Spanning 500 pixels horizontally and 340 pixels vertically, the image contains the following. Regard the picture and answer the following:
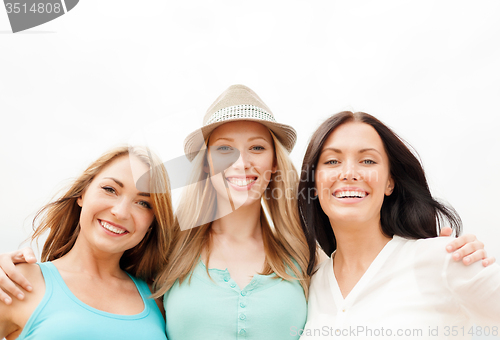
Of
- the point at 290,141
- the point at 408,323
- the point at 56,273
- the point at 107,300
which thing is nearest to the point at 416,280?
the point at 408,323

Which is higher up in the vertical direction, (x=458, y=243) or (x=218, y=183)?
(x=218, y=183)

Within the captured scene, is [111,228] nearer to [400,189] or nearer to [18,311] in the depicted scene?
[18,311]

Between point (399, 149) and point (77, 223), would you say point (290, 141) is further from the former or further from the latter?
point (77, 223)

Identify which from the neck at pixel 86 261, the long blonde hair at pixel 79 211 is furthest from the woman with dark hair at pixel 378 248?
the neck at pixel 86 261

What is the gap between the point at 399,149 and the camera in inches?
129

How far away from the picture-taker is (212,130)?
3719 mm

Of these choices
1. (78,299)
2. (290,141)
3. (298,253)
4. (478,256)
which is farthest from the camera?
(290,141)

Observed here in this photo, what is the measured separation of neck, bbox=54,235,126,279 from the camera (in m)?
3.28

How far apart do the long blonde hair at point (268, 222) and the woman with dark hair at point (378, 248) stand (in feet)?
0.44

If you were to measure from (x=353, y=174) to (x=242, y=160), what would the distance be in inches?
37.6

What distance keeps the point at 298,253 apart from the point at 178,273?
1049 mm

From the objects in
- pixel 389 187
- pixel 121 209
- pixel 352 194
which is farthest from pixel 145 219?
pixel 389 187

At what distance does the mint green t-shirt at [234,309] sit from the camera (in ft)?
9.86

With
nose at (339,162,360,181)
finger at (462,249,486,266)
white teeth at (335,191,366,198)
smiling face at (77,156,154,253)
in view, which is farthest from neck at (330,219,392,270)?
smiling face at (77,156,154,253)
